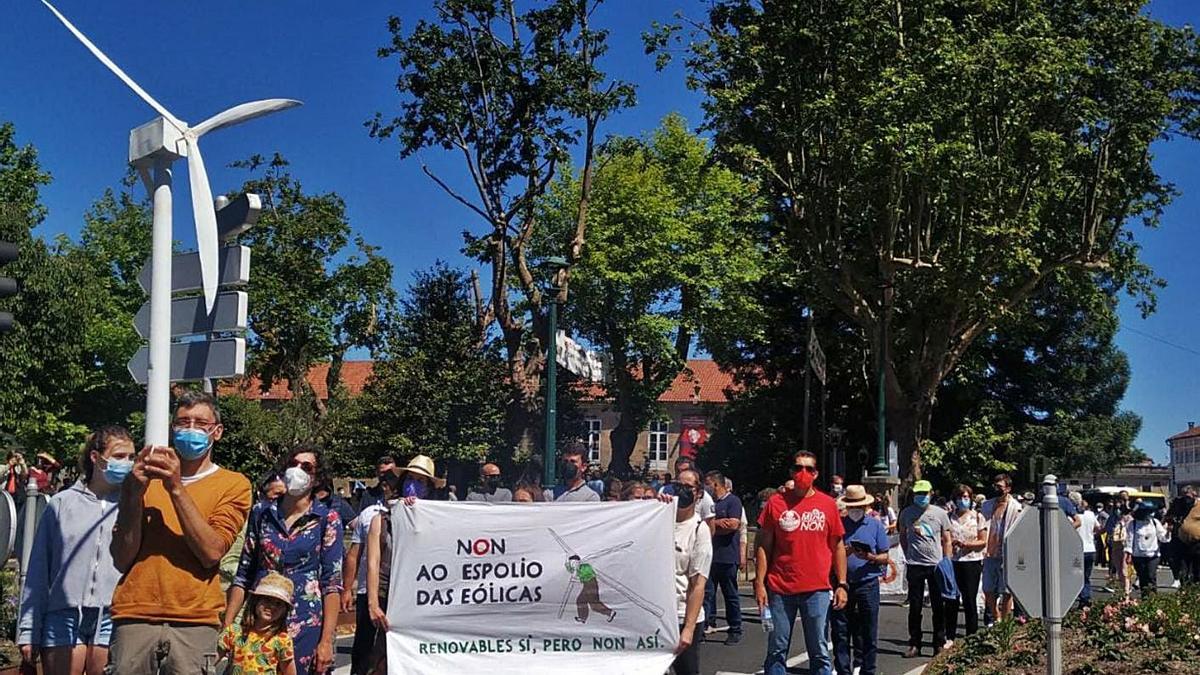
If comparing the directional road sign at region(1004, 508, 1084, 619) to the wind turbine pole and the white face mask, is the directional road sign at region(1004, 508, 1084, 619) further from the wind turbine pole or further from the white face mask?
the wind turbine pole

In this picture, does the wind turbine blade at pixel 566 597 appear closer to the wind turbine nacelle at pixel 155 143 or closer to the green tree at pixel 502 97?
the wind turbine nacelle at pixel 155 143

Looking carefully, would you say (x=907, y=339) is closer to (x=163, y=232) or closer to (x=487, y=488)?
(x=487, y=488)

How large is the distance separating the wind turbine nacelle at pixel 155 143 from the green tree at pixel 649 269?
3510 centimetres

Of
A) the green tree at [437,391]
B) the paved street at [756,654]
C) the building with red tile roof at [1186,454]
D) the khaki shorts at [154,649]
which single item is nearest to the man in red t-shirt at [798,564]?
the paved street at [756,654]

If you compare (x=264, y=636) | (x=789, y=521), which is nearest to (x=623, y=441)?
(x=789, y=521)

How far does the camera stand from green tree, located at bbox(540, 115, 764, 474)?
44.8 metres

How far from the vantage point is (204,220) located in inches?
368

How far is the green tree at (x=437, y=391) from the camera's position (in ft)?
112

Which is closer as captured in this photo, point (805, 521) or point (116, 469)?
point (116, 469)

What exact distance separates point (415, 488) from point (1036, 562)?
4.20 m

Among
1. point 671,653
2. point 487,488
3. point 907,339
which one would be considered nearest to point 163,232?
point 671,653

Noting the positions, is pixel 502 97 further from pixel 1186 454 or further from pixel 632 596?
pixel 1186 454

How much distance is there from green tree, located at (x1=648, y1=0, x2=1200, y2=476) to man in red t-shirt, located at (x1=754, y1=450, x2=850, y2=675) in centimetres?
1870

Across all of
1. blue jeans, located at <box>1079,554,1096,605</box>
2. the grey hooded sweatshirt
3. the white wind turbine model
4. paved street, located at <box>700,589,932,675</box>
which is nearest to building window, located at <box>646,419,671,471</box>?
blue jeans, located at <box>1079,554,1096,605</box>
